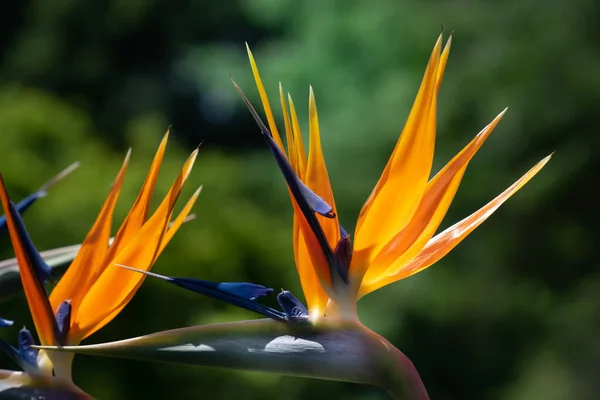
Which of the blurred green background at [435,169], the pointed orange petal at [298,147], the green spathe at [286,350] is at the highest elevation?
the pointed orange petal at [298,147]

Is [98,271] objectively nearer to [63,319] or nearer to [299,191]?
[63,319]

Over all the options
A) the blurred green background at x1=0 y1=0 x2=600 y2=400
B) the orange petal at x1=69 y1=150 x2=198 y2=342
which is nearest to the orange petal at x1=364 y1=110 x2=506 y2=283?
the orange petal at x1=69 y1=150 x2=198 y2=342

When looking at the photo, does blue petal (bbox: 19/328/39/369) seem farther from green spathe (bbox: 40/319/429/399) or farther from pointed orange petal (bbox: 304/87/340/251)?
pointed orange petal (bbox: 304/87/340/251)

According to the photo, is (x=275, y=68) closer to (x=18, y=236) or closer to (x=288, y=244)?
(x=288, y=244)

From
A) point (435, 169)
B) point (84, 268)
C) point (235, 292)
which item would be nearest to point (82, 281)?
point (84, 268)

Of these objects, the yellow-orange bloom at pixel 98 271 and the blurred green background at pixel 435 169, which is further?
the blurred green background at pixel 435 169

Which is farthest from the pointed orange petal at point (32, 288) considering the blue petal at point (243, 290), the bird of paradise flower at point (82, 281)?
the blue petal at point (243, 290)

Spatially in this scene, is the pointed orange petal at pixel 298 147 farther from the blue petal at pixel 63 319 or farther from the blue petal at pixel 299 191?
the blue petal at pixel 63 319

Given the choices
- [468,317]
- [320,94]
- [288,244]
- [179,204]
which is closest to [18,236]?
[179,204]
